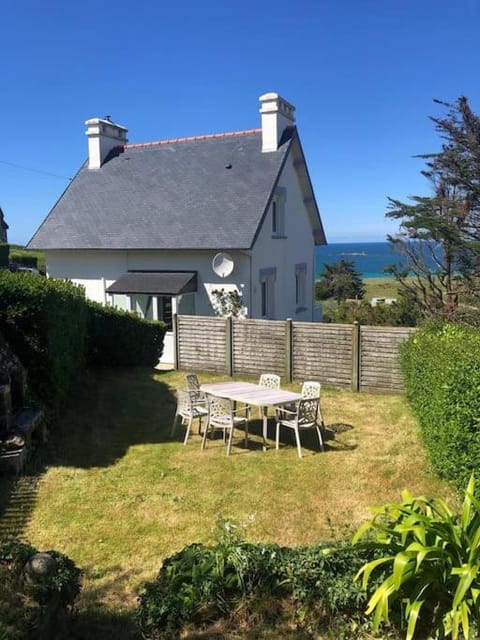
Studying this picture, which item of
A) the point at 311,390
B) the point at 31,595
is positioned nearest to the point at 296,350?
the point at 311,390

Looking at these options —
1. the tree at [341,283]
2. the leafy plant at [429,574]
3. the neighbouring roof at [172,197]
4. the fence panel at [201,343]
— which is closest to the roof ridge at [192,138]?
the neighbouring roof at [172,197]

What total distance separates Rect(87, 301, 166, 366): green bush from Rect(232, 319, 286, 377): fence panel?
8.17 feet

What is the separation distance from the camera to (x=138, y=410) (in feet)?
37.3

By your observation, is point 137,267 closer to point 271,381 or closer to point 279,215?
point 279,215

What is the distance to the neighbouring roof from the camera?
18.4m

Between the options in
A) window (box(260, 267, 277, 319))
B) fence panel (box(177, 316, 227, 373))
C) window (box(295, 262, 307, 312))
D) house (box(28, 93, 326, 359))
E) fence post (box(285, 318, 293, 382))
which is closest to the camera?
fence post (box(285, 318, 293, 382))

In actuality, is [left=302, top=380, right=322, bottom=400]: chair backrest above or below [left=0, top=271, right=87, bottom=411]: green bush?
below

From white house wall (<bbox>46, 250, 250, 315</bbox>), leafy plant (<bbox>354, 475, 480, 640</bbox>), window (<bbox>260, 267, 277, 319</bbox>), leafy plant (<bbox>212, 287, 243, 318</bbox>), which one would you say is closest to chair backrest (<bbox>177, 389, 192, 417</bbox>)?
leafy plant (<bbox>354, 475, 480, 640</bbox>)

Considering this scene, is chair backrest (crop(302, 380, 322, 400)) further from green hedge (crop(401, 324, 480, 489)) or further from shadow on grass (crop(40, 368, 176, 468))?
shadow on grass (crop(40, 368, 176, 468))

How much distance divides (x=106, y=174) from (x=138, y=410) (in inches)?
571

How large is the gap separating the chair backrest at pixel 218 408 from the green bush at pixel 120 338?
Answer: 20.1 feet

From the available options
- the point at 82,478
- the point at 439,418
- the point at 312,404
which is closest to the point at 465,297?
the point at 312,404

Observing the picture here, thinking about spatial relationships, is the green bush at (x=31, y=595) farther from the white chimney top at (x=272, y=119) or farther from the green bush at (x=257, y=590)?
the white chimney top at (x=272, y=119)

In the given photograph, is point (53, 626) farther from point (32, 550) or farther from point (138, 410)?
point (138, 410)
